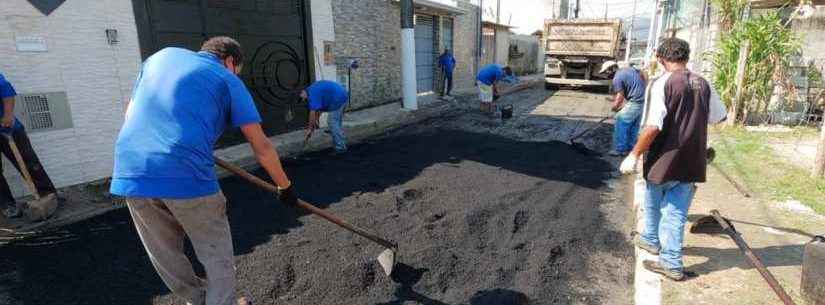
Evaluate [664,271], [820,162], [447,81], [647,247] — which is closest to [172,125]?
[664,271]

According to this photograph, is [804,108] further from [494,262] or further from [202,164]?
[202,164]

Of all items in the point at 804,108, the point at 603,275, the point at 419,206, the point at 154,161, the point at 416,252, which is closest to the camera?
the point at 154,161

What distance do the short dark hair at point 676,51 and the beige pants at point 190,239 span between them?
9.27 feet

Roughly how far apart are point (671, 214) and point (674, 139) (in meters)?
0.50

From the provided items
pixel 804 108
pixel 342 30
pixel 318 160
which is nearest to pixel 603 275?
pixel 318 160

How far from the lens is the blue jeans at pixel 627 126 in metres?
6.14

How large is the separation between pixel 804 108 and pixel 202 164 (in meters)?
9.22

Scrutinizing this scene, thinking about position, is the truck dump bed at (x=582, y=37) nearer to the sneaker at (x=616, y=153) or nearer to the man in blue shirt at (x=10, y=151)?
the sneaker at (x=616, y=153)

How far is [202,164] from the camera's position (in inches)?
81.9

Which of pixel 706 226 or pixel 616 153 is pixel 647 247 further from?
pixel 616 153

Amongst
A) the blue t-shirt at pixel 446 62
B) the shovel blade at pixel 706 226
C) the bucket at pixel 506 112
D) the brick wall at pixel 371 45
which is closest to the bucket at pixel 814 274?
the shovel blade at pixel 706 226

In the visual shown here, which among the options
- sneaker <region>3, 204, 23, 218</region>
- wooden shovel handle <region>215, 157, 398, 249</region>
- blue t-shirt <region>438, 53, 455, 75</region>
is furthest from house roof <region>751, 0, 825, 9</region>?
sneaker <region>3, 204, 23, 218</region>

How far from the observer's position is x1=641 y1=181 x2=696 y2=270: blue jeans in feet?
9.14

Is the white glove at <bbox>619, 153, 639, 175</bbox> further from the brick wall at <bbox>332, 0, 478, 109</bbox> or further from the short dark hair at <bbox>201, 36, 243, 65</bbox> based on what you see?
the brick wall at <bbox>332, 0, 478, 109</bbox>
